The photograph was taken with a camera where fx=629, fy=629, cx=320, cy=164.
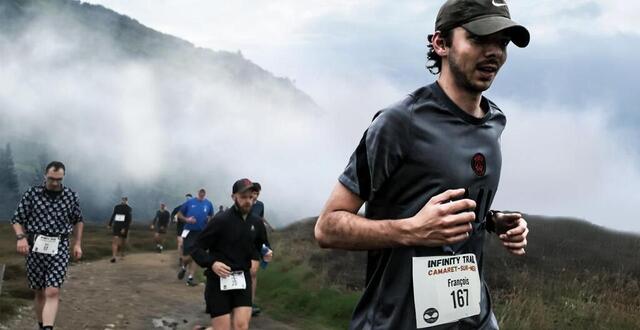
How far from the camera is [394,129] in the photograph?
2100 millimetres

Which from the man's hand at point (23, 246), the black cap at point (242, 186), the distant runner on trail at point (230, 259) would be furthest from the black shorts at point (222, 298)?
the man's hand at point (23, 246)

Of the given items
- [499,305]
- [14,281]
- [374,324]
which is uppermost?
[374,324]

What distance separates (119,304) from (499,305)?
6.87 meters

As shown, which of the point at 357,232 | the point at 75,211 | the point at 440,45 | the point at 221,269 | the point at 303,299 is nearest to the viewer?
the point at 357,232

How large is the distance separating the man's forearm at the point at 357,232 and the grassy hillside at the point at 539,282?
7117mm

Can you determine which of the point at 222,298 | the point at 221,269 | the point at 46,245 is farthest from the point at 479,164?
the point at 46,245

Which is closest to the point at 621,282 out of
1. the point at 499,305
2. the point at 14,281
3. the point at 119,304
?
the point at 499,305

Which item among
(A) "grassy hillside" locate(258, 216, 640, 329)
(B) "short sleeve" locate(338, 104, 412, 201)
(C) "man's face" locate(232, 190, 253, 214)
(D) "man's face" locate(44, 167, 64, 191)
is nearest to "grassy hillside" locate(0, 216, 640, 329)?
(A) "grassy hillside" locate(258, 216, 640, 329)

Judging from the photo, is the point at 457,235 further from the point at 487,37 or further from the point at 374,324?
the point at 487,37

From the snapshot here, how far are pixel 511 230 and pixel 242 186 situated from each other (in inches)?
185

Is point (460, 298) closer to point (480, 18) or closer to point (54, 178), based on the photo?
point (480, 18)

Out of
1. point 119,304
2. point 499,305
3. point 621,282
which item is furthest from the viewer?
point 119,304

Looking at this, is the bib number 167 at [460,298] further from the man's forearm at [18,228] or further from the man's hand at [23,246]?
the man's forearm at [18,228]

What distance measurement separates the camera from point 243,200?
22.9ft
